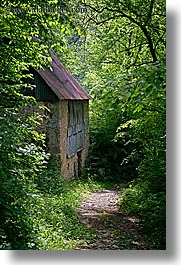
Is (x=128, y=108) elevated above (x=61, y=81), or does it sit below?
below

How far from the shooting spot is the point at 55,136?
3.19 m

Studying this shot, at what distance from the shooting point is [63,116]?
350 centimetres

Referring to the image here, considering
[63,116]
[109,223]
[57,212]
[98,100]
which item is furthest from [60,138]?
[109,223]

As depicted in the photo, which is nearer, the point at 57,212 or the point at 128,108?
the point at 128,108

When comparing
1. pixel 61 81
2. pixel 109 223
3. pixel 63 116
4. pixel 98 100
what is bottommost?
pixel 109 223

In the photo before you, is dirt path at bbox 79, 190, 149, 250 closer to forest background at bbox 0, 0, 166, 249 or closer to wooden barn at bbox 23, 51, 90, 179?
forest background at bbox 0, 0, 166, 249

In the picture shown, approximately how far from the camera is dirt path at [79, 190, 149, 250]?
2365mm

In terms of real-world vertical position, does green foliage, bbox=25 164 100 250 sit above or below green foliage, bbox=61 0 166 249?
below

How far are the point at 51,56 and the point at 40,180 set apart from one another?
0.84 meters

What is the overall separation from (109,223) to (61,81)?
118 centimetres

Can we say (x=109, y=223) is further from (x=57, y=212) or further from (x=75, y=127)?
(x=75, y=127)

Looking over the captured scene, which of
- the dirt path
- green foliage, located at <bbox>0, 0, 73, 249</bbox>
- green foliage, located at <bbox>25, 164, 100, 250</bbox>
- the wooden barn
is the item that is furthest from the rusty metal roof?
the dirt path

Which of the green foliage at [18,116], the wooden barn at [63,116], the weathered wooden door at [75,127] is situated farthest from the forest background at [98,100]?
the weathered wooden door at [75,127]

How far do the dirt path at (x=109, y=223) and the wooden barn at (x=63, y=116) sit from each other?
11.6 inches
